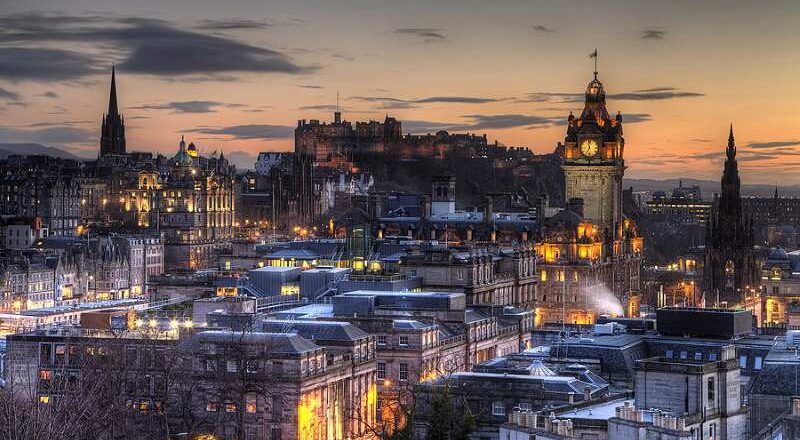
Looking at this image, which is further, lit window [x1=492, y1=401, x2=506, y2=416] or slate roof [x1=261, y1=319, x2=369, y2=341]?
slate roof [x1=261, y1=319, x2=369, y2=341]

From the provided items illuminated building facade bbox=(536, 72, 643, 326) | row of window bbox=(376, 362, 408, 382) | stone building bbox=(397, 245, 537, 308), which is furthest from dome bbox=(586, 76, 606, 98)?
row of window bbox=(376, 362, 408, 382)

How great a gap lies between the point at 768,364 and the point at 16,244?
12605 centimetres

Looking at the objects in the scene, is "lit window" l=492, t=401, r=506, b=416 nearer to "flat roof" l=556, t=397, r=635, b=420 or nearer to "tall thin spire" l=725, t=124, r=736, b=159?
"flat roof" l=556, t=397, r=635, b=420

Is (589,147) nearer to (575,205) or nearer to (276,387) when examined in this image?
(575,205)

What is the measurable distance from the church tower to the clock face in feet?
43.9

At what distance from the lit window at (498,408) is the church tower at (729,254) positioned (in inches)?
3052

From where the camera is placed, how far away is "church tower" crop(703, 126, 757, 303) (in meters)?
146

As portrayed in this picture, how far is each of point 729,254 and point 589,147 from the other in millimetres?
18793

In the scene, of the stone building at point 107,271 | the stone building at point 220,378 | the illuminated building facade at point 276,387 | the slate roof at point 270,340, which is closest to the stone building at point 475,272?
the stone building at point 220,378

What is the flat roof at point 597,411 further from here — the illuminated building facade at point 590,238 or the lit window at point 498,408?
the illuminated building facade at point 590,238

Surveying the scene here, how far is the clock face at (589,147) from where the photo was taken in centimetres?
15862

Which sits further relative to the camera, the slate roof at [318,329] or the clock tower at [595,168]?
the clock tower at [595,168]

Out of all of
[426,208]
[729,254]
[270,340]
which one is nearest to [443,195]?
[426,208]

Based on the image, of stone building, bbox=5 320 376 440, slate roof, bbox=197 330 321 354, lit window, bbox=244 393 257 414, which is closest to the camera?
stone building, bbox=5 320 376 440
